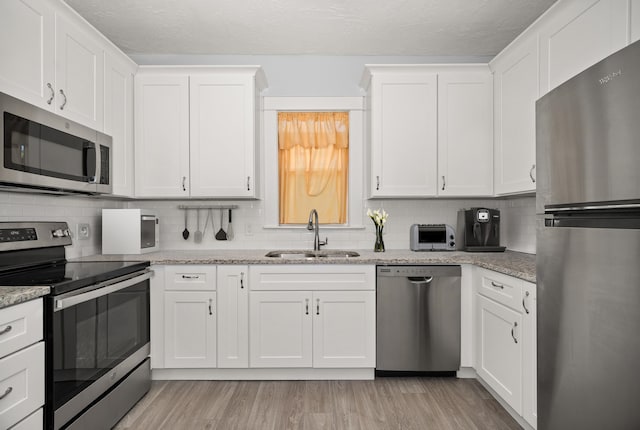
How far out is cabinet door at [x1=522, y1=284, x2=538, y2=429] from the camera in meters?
1.89

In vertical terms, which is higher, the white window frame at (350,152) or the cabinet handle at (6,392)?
the white window frame at (350,152)

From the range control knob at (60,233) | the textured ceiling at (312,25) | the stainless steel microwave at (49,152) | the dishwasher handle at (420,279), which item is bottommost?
the dishwasher handle at (420,279)

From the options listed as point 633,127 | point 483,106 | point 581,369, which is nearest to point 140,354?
point 581,369

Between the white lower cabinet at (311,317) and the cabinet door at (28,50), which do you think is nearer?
the cabinet door at (28,50)

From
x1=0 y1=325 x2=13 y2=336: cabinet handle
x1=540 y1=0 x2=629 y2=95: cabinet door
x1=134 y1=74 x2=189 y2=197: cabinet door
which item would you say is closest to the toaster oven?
x1=540 y1=0 x2=629 y2=95: cabinet door

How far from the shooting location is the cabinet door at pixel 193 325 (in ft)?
8.60

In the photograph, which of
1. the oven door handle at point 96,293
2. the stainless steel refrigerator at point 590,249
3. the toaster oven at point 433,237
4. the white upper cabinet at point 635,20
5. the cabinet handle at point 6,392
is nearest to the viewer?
the stainless steel refrigerator at point 590,249

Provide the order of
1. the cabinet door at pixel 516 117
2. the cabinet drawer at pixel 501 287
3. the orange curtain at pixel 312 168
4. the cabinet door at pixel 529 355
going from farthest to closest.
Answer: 1. the orange curtain at pixel 312 168
2. the cabinet door at pixel 516 117
3. the cabinet drawer at pixel 501 287
4. the cabinet door at pixel 529 355

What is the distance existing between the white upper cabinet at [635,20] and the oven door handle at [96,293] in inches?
103

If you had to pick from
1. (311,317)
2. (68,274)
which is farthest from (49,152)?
(311,317)

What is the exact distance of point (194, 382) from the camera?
2652 millimetres

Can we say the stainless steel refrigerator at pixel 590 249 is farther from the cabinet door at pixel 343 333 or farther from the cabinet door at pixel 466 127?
the cabinet door at pixel 466 127

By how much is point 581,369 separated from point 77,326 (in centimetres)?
202

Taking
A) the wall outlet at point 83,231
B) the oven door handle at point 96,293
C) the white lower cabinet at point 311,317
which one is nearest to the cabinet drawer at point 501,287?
the white lower cabinet at point 311,317
